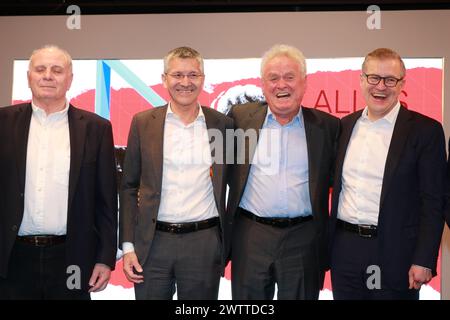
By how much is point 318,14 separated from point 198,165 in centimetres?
274

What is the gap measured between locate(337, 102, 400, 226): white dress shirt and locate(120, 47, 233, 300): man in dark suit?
0.71 m

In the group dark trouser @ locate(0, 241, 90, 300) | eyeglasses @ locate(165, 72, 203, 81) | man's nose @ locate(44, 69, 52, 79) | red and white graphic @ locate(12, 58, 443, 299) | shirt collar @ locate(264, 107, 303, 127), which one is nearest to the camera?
dark trouser @ locate(0, 241, 90, 300)

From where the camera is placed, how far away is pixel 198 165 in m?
3.37

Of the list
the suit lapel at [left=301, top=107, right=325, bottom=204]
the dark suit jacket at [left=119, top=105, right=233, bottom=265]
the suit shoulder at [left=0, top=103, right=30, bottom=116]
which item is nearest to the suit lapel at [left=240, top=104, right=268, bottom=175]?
the dark suit jacket at [left=119, top=105, right=233, bottom=265]

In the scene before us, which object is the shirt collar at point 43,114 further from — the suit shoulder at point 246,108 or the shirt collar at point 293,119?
the shirt collar at point 293,119

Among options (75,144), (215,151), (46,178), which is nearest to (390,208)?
(215,151)

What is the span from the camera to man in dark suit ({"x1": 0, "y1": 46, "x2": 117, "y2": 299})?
10.2 feet

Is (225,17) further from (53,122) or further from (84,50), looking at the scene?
(53,122)

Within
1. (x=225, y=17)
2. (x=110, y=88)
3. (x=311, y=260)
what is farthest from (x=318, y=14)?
(x=311, y=260)

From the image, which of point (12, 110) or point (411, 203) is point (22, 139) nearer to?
point (12, 110)

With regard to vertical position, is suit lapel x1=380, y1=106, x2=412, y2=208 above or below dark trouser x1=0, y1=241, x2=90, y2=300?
above

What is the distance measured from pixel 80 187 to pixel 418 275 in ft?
6.21

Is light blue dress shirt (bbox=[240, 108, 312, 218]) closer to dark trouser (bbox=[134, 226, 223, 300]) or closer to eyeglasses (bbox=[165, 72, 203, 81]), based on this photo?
dark trouser (bbox=[134, 226, 223, 300])

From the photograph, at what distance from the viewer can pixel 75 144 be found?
10.6 ft
